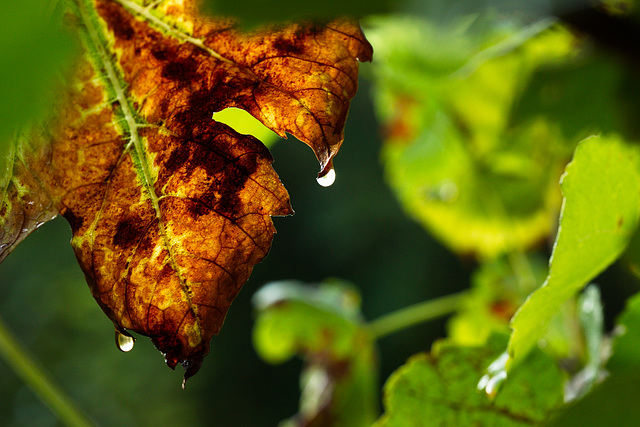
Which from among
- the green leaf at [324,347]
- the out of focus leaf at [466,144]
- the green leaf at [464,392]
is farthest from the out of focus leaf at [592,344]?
the green leaf at [324,347]

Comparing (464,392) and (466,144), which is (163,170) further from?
(466,144)

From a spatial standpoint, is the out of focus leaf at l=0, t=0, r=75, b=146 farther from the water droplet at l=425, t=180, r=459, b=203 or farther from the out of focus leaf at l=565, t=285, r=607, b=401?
the water droplet at l=425, t=180, r=459, b=203

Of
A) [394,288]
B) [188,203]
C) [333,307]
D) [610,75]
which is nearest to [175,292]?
[188,203]

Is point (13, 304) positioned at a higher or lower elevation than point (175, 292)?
lower

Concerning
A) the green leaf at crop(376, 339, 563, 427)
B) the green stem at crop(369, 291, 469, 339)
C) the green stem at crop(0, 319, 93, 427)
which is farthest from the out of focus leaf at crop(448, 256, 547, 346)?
the green stem at crop(0, 319, 93, 427)

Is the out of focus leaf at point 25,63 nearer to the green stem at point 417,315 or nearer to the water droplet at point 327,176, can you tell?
the water droplet at point 327,176

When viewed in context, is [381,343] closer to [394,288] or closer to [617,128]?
[394,288]
